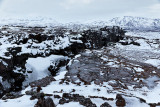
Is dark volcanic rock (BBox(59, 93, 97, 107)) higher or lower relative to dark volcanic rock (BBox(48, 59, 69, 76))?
higher

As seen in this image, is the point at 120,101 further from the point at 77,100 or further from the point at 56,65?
the point at 56,65

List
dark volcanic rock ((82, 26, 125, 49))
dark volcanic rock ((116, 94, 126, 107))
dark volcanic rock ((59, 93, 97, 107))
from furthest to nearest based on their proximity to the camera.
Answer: dark volcanic rock ((82, 26, 125, 49))
dark volcanic rock ((116, 94, 126, 107))
dark volcanic rock ((59, 93, 97, 107))

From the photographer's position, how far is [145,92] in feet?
63.9

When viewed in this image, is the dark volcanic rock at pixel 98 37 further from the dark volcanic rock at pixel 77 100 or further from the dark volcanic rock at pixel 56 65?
the dark volcanic rock at pixel 77 100

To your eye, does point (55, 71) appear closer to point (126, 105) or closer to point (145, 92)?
point (145, 92)

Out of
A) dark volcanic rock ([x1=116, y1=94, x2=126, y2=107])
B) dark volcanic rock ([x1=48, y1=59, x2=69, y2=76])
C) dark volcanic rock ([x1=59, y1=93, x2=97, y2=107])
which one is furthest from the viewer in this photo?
dark volcanic rock ([x1=48, y1=59, x2=69, y2=76])

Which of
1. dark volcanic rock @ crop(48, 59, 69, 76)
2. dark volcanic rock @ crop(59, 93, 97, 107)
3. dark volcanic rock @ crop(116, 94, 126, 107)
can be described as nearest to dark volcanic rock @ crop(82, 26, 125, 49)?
dark volcanic rock @ crop(48, 59, 69, 76)

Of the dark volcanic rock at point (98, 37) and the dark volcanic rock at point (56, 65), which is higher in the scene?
the dark volcanic rock at point (98, 37)

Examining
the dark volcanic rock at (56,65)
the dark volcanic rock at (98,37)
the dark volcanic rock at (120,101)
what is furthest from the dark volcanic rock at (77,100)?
the dark volcanic rock at (98,37)

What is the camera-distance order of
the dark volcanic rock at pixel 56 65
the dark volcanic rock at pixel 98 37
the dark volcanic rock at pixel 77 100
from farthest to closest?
the dark volcanic rock at pixel 98 37, the dark volcanic rock at pixel 56 65, the dark volcanic rock at pixel 77 100

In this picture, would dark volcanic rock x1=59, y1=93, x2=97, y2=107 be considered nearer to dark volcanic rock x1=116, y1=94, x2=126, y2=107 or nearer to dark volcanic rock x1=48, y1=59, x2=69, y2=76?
dark volcanic rock x1=116, y1=94, x2=126, y2=107

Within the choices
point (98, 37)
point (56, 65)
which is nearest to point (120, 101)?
point (56, 65)

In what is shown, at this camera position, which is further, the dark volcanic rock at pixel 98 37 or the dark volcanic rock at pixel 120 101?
the dark volcanic rock at pixel 98 37

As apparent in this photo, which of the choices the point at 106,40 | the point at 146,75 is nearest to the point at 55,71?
the point at 146,75
